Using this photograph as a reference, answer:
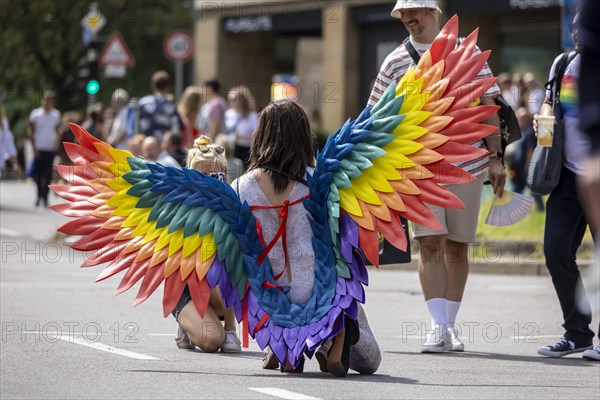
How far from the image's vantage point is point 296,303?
7.55 metres

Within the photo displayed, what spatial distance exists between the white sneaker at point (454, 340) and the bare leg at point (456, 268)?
21 centimetres

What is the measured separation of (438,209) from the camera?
29.2 ft

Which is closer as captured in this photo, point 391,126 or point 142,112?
point 391,126

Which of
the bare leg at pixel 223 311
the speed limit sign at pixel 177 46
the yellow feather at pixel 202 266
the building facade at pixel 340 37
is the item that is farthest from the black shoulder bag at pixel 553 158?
the speed limit sign at pixel 177 46

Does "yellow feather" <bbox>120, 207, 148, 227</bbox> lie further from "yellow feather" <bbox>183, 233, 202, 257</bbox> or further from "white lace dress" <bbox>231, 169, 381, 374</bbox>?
"white lace dress" <bbox>231, 169, 381, 374</bbox>

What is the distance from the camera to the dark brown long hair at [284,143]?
7648 mm

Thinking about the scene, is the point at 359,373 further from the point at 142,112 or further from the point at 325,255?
the point at 142,112

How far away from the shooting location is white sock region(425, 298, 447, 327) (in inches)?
346

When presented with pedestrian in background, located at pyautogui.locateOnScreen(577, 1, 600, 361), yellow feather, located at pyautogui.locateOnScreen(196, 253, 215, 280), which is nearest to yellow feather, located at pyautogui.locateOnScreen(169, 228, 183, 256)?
yellow feather, located at pyautogui.locateOnScreen(196, 253, 215, 280)

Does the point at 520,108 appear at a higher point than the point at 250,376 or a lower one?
higher

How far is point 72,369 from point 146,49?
4752 cm

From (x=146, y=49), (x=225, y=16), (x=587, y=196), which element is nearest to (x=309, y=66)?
(x=225, y=16)

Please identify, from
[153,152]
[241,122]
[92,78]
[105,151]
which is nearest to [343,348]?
[105,151]

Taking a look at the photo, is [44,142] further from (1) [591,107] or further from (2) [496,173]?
(1) [591,107]
